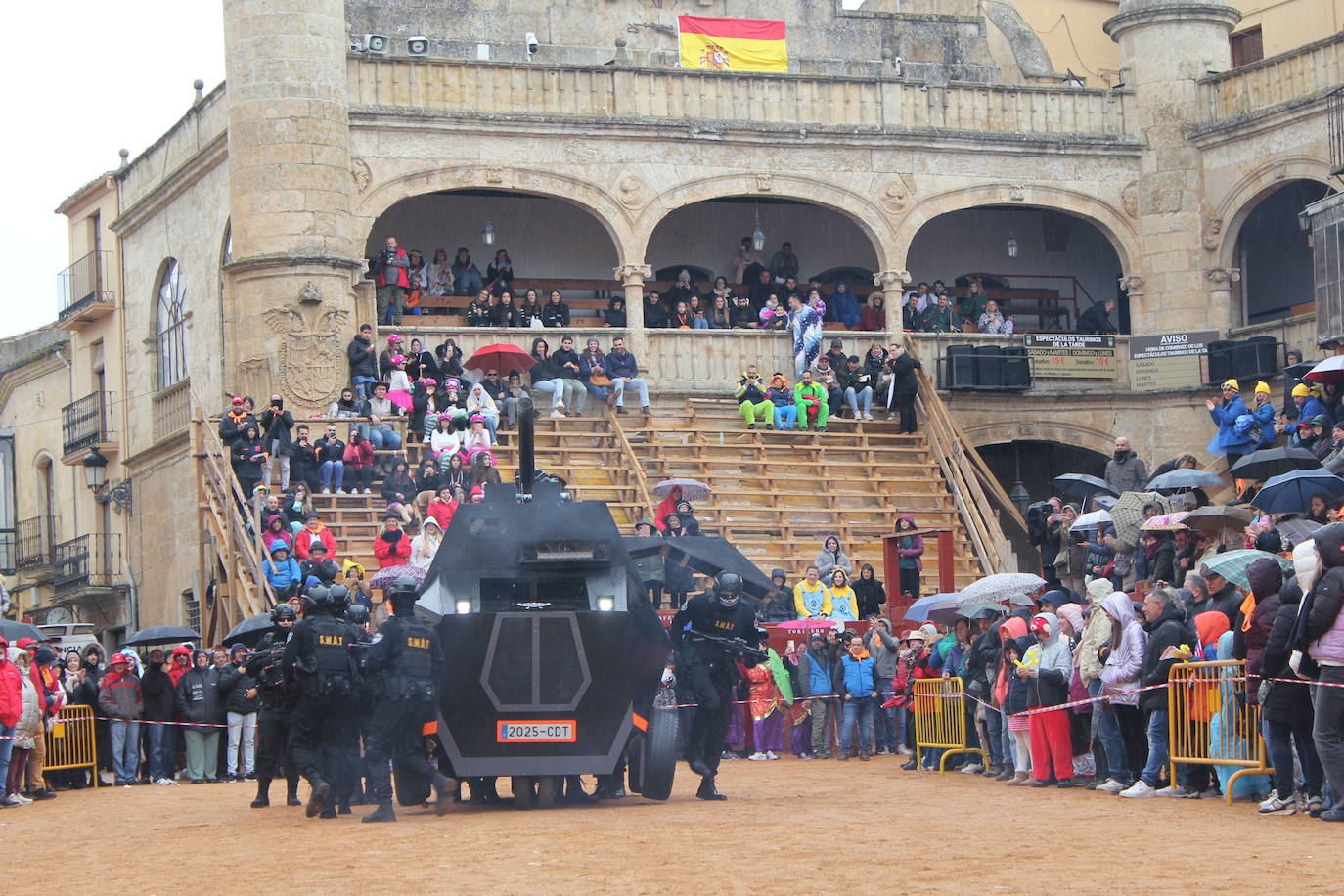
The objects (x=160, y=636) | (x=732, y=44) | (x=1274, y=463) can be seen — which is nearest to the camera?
(x=1274, y=463)

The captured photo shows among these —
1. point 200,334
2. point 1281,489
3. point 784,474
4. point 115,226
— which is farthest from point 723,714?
point 115,226

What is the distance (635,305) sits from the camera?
107ft

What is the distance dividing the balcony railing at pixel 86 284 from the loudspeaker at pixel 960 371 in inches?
631

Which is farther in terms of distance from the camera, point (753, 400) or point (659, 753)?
point (753, 400)

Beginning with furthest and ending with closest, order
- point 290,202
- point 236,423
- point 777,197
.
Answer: point 777,197 → point 290,202 → point 236,423

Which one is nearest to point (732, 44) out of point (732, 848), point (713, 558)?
point (713, 558)

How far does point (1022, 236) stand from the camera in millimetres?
38219

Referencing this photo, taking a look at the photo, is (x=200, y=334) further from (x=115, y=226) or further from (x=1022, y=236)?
(x=1022, y=236)

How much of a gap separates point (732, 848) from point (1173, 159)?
24.4 m

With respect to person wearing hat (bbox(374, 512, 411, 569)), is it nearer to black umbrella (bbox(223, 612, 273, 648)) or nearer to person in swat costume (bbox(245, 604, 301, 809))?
black umbrella (bbox(223, 612, 273, 648))

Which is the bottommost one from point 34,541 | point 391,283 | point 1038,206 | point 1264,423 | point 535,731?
point 535,731

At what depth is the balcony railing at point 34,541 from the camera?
4369 centimetres

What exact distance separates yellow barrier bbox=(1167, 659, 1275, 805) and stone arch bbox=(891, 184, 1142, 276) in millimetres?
19006

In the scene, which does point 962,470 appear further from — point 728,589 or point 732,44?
point 728,589
